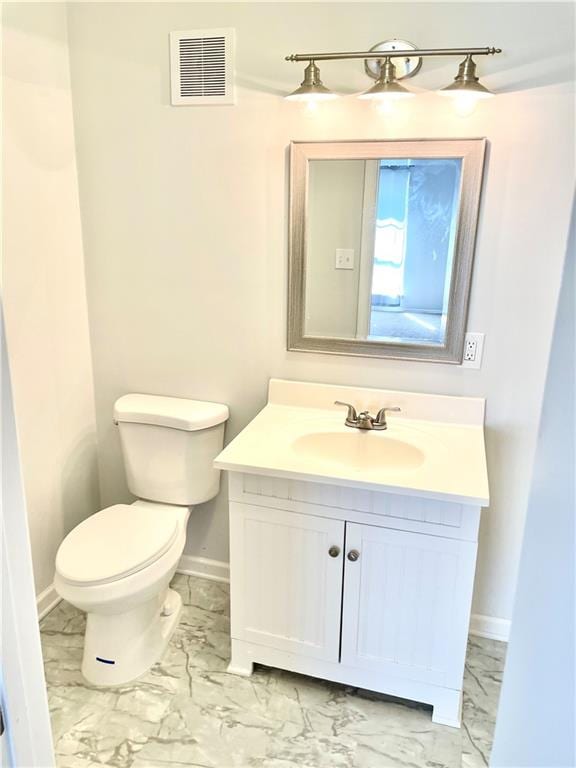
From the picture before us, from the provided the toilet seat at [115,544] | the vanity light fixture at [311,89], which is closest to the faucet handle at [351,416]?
the toilet seat at [115,544]

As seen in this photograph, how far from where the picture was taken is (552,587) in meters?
0.66

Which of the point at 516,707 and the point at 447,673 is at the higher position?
the point at 516,707

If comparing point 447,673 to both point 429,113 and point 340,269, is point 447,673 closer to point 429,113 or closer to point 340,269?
point 340,269

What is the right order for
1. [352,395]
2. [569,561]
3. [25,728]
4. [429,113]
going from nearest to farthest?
[569,561] < [25,728] < [429,113] < [352,395]

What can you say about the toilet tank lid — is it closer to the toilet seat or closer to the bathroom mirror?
the toilet seat

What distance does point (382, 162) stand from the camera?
181 cm

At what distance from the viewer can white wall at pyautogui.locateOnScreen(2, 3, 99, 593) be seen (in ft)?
5.97

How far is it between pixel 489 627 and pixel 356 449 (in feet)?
2.95

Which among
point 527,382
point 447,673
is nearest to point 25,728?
point 447,673

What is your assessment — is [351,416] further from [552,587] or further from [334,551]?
[552,587]

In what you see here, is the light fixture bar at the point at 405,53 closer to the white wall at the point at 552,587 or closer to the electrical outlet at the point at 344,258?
the electrical outlet at the point at 344,258

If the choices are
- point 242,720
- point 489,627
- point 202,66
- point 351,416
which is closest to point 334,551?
point 351,416

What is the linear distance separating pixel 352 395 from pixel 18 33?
161cm

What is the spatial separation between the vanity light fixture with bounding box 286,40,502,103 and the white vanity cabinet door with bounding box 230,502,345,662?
1283 millimetres
